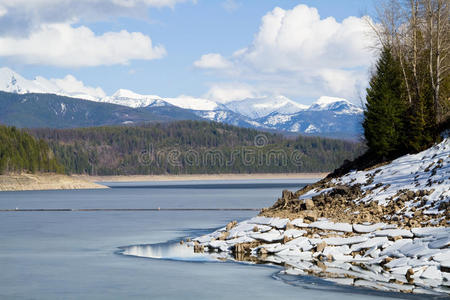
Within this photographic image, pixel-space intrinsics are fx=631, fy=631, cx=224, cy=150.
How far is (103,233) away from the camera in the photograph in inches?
1641

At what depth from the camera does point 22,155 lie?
160 metres

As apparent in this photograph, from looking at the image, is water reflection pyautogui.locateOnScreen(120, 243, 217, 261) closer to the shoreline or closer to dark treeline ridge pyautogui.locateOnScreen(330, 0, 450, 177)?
dark treeline ridge pyautogui.locateOnScreen(330, 0, 450, 177)

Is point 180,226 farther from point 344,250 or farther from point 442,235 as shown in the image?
point 442,235

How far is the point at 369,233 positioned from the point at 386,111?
61.3ft

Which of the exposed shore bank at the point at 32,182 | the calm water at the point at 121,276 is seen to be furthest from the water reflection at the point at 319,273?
the exposed shore bank at the point at 32,182

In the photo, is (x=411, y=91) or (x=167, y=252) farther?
(x=411, y=91)

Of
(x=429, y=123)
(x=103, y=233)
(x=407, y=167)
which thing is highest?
(x=429, y=123)

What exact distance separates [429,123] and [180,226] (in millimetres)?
19032

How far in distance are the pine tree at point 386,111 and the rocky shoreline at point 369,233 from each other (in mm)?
3843

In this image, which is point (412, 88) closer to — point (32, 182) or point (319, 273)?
point (319, 273)

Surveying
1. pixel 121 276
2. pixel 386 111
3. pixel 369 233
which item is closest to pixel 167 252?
pixel 121 276

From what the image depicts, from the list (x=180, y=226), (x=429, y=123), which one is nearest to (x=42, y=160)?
(x=180, y=226)

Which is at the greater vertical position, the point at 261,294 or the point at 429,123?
the point at 429,123

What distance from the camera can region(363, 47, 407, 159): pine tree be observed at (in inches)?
1751
